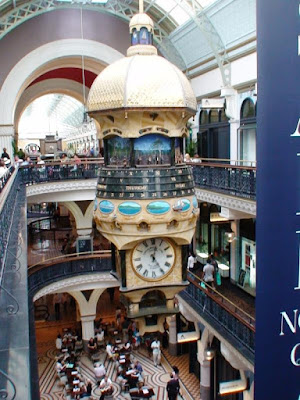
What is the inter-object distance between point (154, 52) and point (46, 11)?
1205 centimetres

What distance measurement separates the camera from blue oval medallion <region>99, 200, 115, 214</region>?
12.9ft

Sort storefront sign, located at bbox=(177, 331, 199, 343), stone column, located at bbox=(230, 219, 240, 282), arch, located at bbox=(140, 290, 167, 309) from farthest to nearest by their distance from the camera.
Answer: stone column, located at bbox=(230, 219, 240, 282) → storefront sign, located at bbox=(177, 331, 199, 343) → arch, located at bbox=(140, 290, 167, 309)

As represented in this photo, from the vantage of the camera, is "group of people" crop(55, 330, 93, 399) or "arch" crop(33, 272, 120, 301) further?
"arch" crop(33, 272, 120, 301)

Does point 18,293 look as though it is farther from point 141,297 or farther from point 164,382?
point 164,382

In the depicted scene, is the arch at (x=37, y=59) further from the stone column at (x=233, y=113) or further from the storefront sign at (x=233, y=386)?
the storefront sign at (x=233, y=386)

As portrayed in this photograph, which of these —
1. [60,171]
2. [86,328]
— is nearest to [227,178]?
[60,171]

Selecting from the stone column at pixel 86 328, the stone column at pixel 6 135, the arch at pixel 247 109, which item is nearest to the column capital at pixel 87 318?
the stone column at pixel 86 328

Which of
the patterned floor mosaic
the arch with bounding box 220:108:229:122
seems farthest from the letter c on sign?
the arch with bounding box 220:108:229:122

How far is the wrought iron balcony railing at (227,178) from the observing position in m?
9.48

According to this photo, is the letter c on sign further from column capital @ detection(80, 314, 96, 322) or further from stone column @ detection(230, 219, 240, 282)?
column capital @ detection(80, 314, 96, 322)

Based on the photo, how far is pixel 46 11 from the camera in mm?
14648

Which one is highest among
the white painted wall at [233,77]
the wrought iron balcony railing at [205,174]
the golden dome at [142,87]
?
the white painted wall at [233,77]

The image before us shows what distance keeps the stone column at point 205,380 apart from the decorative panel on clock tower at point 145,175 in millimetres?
9119

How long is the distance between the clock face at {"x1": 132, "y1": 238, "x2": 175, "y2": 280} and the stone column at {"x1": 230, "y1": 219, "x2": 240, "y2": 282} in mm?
9071
